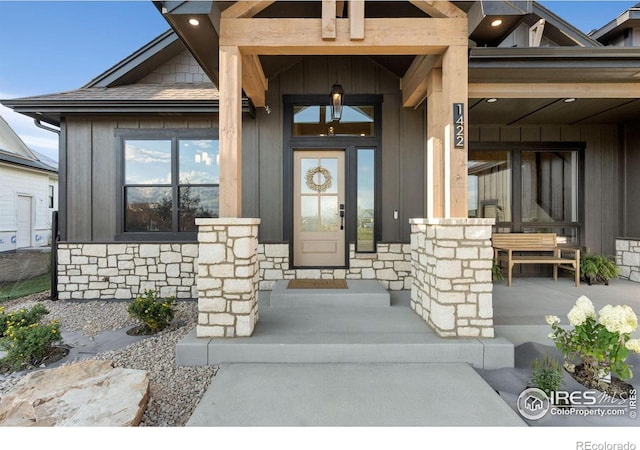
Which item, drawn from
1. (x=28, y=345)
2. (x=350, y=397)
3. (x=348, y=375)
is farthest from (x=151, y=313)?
(x=350, y=397)

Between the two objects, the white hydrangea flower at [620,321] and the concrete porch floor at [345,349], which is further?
the concrete porch floor at [345,349]

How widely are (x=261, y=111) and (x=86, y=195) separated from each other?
3050mm

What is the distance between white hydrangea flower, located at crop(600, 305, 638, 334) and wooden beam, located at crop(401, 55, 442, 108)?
9.22 feet

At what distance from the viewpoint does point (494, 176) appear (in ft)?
18.1

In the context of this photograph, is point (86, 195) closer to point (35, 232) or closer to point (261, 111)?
point (261, 111)

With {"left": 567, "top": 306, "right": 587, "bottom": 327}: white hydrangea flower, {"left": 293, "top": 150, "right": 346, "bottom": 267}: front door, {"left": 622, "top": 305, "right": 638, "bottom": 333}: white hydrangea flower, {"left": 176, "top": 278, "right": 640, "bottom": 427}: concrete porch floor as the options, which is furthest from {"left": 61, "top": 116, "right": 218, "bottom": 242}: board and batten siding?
{"left": 622, "top": 305, "right": 638, "bottom": 333}: white hydrangea flower

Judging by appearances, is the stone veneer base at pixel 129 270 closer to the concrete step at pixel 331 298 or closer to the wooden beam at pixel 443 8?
the concrete step at pixel 331 298

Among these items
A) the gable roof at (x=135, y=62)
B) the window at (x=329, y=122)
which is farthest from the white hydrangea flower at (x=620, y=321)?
the gable roof at (x=135, y=62)

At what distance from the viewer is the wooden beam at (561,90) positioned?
3.85 m

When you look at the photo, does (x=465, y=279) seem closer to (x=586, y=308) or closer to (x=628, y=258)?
(x=586, y=308)

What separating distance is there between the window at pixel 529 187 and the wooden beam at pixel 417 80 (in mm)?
1699

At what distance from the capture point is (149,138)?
487 cm

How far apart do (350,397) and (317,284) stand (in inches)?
88.0

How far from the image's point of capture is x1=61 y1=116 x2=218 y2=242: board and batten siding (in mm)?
4793
